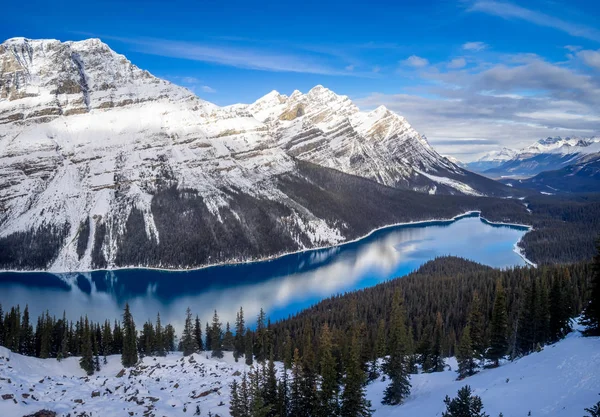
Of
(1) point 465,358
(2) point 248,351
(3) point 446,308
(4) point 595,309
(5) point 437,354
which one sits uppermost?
(4) point 595,309

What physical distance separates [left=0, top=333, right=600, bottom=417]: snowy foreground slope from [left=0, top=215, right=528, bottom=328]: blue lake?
49303 millimetres

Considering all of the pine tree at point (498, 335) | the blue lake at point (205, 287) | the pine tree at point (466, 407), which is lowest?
the blue lake at point (205, 287)

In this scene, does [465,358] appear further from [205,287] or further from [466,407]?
[205,287]

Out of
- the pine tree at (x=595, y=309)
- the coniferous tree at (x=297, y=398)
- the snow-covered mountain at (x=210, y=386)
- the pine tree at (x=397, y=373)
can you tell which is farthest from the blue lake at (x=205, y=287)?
the pine tree at (x=595, y=309)

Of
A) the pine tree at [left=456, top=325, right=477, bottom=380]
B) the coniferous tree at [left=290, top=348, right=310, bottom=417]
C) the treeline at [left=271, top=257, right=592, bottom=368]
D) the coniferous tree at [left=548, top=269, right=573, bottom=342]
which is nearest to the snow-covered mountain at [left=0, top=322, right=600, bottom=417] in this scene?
the pine tree at [left=456, top=325, right=477, bottom=380]

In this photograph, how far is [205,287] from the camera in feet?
499

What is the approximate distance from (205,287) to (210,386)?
323ft

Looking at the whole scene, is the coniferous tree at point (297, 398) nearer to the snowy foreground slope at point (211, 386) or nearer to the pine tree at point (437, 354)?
the snowy foreground slope at point (211, 386)

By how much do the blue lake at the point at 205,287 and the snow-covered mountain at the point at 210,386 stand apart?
1933 inches

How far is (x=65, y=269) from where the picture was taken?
181125 millimetres

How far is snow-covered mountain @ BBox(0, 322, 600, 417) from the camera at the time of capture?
106ft

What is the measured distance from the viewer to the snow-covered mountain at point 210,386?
3222 cm

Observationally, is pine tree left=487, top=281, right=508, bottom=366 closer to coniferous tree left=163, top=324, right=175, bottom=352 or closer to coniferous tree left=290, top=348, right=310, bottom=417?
coniferous tree left=290, top=348, right=310, bottom=417

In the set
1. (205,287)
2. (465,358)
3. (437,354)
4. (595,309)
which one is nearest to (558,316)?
(595,309)
